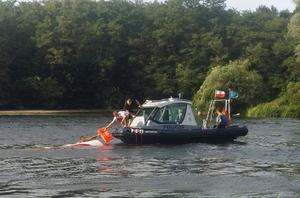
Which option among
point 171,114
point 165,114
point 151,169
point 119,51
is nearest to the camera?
point 151,169

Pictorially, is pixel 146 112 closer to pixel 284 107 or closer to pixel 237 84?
pixel 284 107

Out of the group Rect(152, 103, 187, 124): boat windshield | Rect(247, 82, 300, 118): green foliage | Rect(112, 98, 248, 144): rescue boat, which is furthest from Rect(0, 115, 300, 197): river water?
Rect(247, 82, 300, 118): green foliage

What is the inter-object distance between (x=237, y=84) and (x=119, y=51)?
30303 millimetres

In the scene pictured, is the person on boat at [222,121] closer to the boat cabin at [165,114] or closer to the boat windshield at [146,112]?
the boat cabin at [165,114]

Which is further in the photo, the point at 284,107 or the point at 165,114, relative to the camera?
the point at 284,107

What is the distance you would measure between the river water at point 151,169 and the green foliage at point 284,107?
30.5 meters

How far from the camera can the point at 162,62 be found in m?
108

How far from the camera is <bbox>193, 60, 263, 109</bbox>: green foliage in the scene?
271ft

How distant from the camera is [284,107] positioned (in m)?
77.9

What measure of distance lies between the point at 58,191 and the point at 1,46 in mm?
79342

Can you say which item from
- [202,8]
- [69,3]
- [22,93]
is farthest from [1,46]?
[202,8]

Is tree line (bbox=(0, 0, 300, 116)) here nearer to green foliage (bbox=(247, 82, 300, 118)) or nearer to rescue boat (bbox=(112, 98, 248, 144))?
green foliage (bbox=(247, 82, 300, 118))

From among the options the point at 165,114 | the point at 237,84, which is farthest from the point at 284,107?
the point at 165,114

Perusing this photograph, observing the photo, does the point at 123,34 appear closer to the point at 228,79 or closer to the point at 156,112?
the point at 228,79
